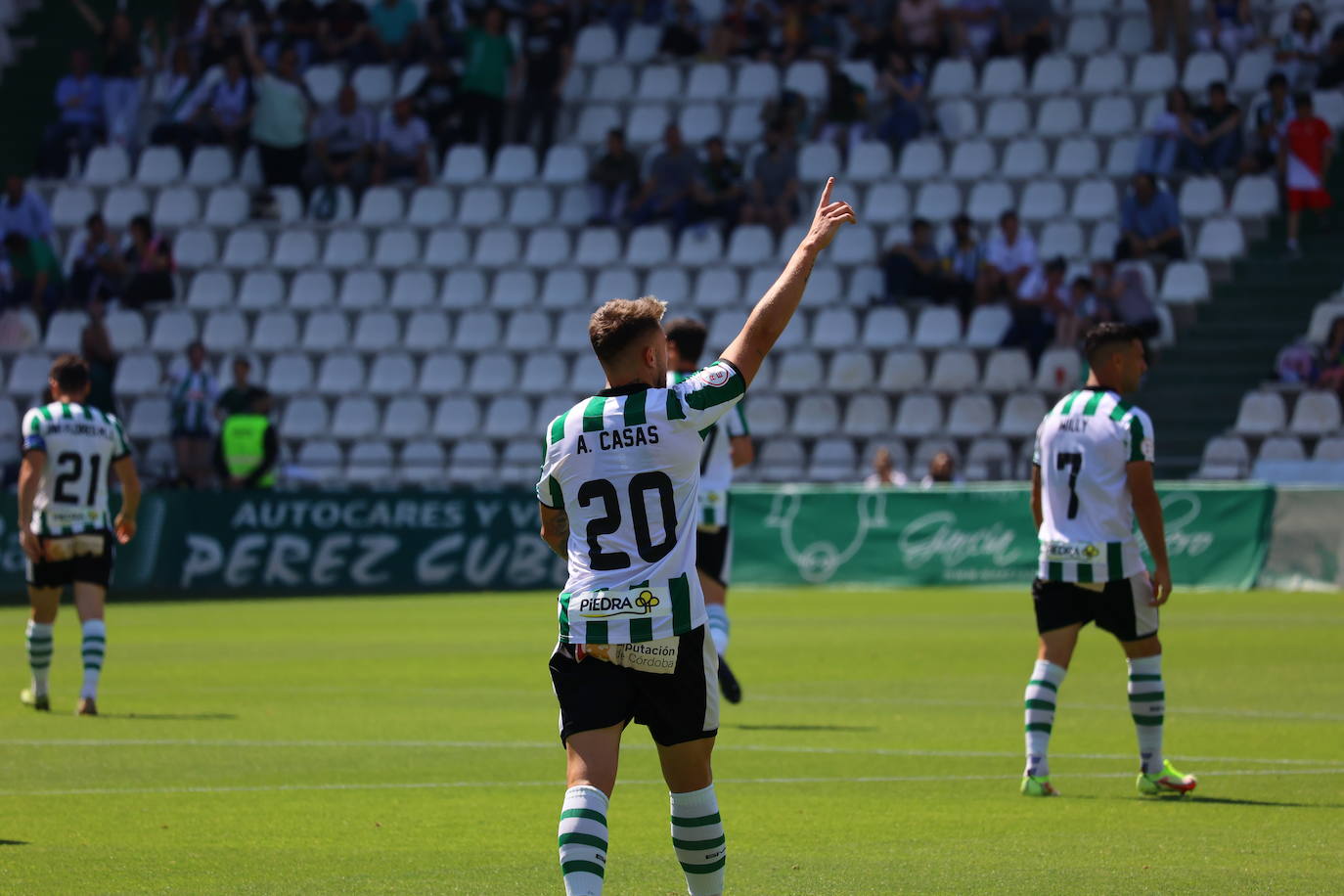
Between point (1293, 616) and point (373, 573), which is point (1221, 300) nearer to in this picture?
point (1293, 616)

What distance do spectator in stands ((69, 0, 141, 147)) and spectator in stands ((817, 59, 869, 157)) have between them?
12087 mm

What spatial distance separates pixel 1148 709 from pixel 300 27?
2690cm

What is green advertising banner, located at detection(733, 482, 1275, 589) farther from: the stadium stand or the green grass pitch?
the green grass pitch

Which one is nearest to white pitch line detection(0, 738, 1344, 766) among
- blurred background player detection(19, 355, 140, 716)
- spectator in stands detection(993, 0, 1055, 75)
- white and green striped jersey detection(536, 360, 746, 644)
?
blurred background player detection(19, 355, 140, 716)

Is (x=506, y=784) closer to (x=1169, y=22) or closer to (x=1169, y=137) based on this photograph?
(x=1169, y=137)

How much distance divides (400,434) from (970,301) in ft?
27.9

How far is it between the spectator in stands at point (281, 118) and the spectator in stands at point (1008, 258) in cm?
1162

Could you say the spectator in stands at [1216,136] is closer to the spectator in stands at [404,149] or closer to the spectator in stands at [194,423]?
the spectator in stands at [404,149]

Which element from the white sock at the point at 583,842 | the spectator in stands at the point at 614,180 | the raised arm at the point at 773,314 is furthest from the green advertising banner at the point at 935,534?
the white sock at the point at 583,842

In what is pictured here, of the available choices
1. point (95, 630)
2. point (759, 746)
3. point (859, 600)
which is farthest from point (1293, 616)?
point (95, 630)

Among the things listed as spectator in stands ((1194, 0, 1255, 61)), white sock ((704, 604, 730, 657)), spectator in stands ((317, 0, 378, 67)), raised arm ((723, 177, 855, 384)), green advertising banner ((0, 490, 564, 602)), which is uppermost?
spectator in stands ((317, 0, 378, 67))

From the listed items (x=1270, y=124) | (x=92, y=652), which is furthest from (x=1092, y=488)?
(x=1270, y=124)

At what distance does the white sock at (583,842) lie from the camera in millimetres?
5582

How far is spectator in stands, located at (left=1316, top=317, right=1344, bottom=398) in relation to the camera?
24266 millimetres
